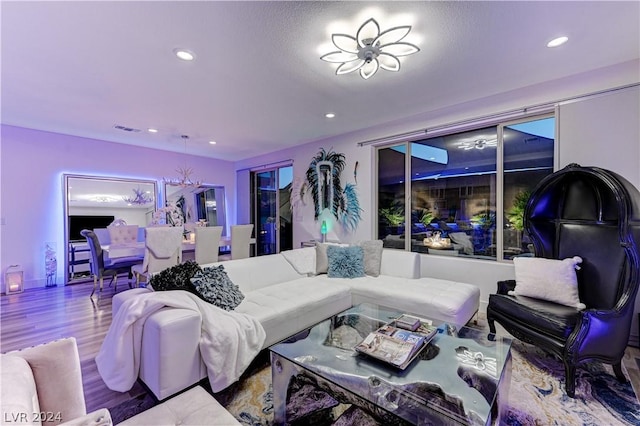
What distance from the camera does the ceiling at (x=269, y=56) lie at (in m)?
1.86

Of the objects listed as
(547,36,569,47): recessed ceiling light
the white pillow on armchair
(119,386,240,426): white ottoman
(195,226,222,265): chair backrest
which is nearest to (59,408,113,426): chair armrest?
(119,386,240,426): white ottoman

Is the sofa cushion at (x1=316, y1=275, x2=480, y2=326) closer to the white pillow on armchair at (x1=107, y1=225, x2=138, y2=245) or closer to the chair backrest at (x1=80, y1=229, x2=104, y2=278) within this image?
the chair backrest at (x1=80, y1=229, x2=104, y2=278)

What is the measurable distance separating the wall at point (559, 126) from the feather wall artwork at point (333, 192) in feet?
0.42

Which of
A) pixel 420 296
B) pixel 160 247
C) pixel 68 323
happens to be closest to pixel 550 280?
pixel 420 296

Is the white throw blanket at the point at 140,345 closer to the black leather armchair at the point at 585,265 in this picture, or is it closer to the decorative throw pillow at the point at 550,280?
the black leather armchair at the point at 585,265

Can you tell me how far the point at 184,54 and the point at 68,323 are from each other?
10.4ft

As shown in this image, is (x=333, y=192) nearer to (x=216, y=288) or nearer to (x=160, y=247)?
(x=160, y=247)

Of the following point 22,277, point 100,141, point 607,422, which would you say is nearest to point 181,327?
point 607,422

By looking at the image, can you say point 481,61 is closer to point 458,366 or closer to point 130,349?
point 458,366

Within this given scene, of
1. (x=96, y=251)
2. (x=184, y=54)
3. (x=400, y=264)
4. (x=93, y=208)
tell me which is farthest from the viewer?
(x=93, y=208)

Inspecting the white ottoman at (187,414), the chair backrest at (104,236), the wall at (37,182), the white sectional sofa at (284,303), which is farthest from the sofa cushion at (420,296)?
the wall at (37,182)

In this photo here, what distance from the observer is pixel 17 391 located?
0.80 m

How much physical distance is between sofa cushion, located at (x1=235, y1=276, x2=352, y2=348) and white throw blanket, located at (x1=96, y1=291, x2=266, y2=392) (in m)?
0.31

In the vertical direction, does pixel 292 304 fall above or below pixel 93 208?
below
